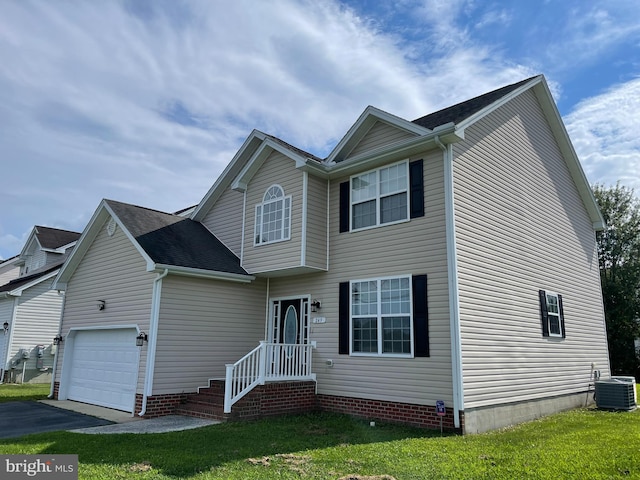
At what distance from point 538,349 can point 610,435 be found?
10.2ft

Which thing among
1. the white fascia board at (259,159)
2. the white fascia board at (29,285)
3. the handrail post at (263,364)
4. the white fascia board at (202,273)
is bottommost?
the handrail post at (263,364)

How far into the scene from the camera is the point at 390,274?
35.0 feet

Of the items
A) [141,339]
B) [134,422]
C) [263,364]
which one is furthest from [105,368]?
[263,364]

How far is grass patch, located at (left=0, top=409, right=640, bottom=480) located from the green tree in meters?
16.7

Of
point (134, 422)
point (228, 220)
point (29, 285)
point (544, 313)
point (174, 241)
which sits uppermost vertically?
point (228, 220)

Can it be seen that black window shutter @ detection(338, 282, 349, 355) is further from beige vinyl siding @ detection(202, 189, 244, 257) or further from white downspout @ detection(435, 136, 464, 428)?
beige vinyl siding @ detection(202, 189, 244, 257)

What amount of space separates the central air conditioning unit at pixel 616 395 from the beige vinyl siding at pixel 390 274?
6691 mm

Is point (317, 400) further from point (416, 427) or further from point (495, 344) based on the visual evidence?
point (495, 344)

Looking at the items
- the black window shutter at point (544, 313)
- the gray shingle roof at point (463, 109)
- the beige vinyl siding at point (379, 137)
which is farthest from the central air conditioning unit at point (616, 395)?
the beige vinyl siding at point (379, 137)

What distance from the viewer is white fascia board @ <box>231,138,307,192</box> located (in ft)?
40.9

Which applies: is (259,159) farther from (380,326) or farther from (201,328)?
(380,326)

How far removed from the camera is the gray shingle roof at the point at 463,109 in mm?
11039

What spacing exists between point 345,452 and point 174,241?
316 inches

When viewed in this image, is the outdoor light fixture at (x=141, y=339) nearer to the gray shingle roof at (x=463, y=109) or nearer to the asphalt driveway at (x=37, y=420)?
the asphalt driveway at (x=37, y=420)
